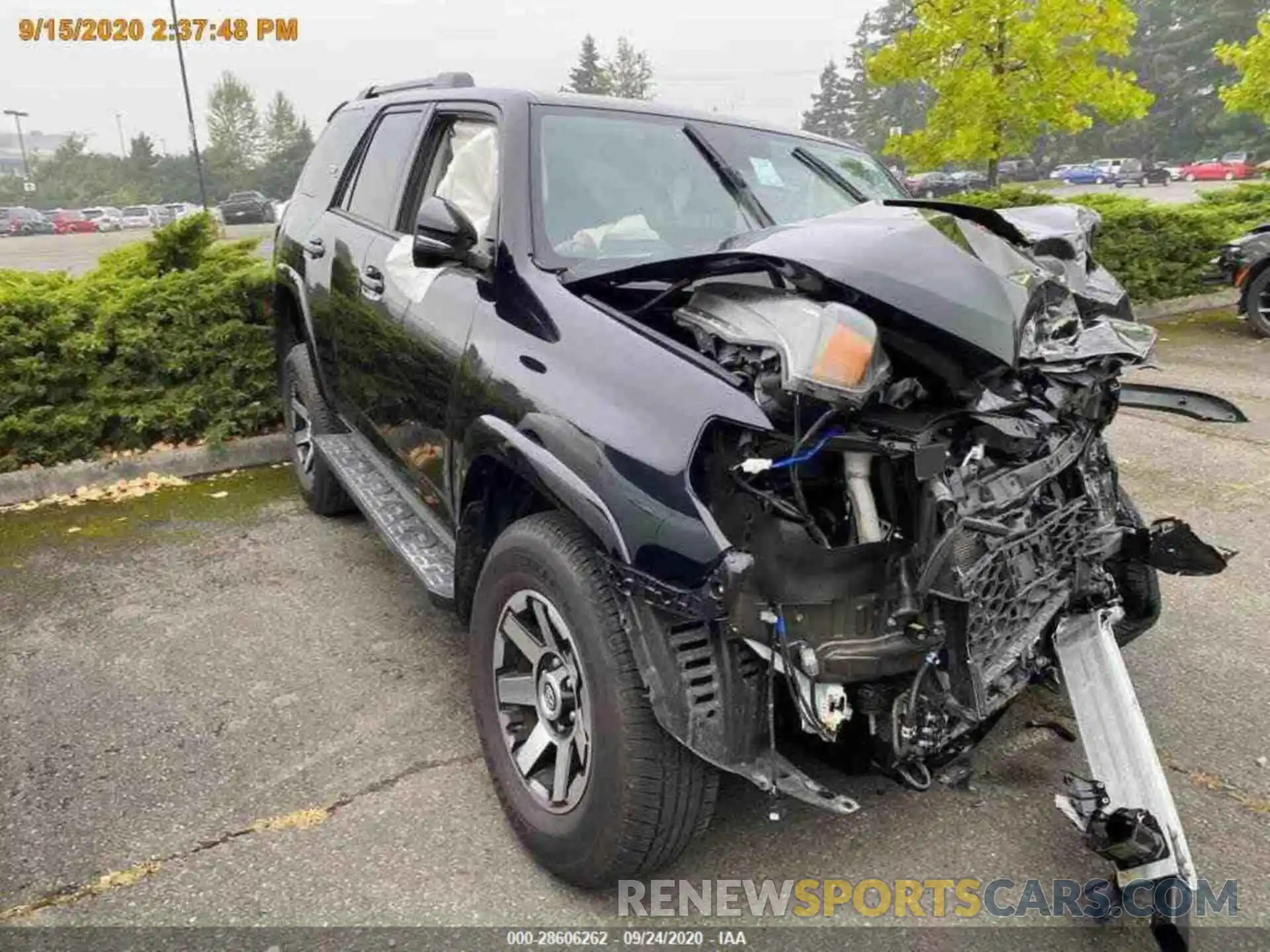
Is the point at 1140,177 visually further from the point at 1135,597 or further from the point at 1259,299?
the point at 1135,597

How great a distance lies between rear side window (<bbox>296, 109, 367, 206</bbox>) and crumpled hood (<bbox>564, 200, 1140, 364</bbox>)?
245 centimetres

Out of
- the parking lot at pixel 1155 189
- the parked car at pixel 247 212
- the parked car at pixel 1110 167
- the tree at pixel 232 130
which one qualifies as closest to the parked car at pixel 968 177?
the parking lot at pixel 1155 189

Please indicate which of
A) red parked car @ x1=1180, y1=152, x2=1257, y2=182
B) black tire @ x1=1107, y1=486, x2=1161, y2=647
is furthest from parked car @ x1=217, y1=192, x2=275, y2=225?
red parked car @ x1=1180, y1=152, x2=1257, y2=182

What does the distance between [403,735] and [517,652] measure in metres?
0.79

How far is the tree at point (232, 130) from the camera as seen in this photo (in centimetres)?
6681

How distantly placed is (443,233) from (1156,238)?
→ 10.1m

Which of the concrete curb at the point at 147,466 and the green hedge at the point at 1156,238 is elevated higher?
the green hedge at the point at 1156,238

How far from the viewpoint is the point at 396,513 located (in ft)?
12.0

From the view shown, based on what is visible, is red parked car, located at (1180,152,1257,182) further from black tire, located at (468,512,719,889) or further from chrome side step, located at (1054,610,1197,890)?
black tire, located at (468,512,719,889)

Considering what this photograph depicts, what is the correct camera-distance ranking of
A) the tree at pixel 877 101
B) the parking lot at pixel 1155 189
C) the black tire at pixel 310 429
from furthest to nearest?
the tree at pixel 877 101, the parking lot at pixel 1155 189, the black tire at pixel 310 429

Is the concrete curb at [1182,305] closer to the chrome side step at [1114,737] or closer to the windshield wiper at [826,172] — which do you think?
the windshield wiper at [826,172]

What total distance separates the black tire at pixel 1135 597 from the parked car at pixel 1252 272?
7.64 m
